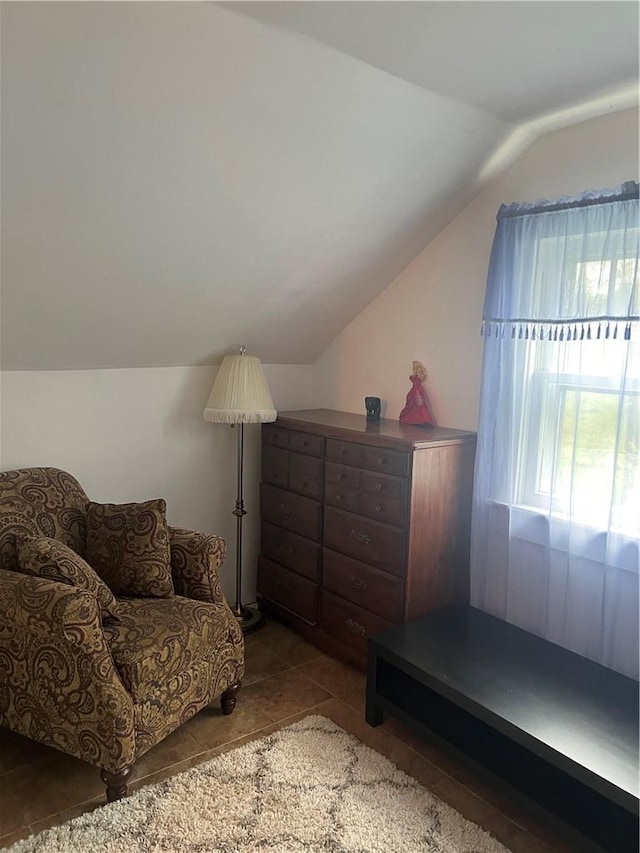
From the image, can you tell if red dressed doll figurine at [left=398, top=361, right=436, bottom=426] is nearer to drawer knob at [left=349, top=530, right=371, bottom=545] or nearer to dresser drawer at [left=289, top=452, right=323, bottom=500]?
dresser drawer at [left=289, top=452, right=323, bottom=500]

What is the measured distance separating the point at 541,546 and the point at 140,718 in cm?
165

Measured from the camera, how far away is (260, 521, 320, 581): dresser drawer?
320 cm

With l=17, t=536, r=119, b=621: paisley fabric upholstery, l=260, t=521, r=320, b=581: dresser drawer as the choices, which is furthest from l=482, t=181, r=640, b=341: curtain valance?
l=17, t=536, r=119, b=621: paisley fabric upholstery

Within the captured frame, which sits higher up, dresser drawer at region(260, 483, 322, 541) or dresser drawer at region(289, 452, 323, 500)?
dresser drawer at region(289, 452, 323, 500)

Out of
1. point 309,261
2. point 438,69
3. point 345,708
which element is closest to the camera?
point 438,69

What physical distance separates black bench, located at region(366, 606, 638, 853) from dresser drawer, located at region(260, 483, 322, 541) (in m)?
0.74

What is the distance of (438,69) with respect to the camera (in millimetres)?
2094

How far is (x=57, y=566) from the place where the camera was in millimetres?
2180

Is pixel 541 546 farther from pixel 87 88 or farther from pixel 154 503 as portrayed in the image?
pixel 87 88

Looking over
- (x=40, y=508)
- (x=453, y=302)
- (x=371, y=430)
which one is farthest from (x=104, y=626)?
(x=453, y=302)

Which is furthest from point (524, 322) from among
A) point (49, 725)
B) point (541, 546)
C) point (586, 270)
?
point (49, 725)

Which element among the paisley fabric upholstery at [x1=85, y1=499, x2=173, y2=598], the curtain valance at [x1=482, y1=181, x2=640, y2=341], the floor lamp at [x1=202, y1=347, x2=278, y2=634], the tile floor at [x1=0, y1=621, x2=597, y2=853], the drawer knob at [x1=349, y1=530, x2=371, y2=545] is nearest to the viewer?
the tile floor at [x1=0, y1=621, x2=597, y2=853]

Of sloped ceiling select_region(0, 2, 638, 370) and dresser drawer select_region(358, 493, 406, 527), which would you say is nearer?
sloped ceiling select_region(0, 2, 638, 370)

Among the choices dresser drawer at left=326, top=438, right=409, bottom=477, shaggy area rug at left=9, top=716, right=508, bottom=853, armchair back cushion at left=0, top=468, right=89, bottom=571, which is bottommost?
shaggy area rug at left=9, top=716, right=508, bottom=853
